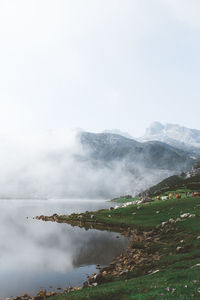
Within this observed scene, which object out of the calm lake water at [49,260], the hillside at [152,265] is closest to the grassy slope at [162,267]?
the hillside at [152,265]

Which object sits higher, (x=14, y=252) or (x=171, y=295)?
(x=171, y=295)

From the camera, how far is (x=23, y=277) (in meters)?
23.3

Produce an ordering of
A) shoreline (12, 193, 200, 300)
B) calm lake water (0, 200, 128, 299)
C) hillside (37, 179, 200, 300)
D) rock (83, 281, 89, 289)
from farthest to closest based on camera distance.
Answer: calm lake water (0, 200, 128, 299), shoreline (12, 193, 200, 300), rock (83, 281, 89, 289), hillside (37, 179, 200, 300)

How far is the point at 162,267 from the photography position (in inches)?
853

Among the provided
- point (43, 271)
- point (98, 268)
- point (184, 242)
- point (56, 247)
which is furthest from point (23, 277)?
point (184, 242)

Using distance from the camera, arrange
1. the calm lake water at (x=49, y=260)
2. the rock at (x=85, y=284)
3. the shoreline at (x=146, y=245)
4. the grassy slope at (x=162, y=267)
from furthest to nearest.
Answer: the calm lake water at (x=49, y=260) < the shoreline at (x=146, y=245) < the rock at (x=85, y=284) < the grassy slope at (x=162, y=267)

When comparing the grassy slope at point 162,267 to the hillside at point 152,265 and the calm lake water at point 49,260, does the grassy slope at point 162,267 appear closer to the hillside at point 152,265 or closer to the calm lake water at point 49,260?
the hillside at point 152,265

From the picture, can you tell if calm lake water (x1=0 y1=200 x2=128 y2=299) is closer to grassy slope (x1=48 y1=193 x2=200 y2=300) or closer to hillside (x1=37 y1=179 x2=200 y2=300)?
hillside (x1=37 y1=179 x2=200 y2=300)

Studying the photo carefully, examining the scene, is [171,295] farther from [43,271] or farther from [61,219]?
[61,219]

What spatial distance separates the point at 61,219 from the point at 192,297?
73764mm

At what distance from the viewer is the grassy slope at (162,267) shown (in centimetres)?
1256

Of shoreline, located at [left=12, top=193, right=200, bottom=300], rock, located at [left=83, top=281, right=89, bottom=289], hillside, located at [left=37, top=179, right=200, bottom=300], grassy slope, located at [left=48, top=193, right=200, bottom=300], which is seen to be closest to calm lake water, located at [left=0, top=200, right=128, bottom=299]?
rock, located at [left=83, top=281, right=89, bottom=289]

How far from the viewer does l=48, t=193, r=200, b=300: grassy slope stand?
12560 mm

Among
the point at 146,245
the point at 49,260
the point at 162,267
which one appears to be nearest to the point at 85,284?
the point at 162,267
